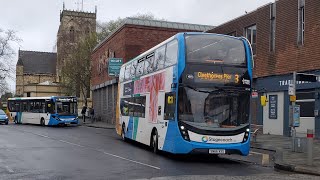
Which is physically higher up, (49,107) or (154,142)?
(49,107)

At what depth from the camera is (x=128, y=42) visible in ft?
135

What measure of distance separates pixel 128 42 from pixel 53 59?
7262 cm

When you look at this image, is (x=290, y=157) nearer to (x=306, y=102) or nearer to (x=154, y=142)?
(x=154, y=142)

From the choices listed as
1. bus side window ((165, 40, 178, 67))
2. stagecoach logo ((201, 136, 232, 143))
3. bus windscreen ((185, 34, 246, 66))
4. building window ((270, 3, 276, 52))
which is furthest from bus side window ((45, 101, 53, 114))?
stagecoach logo ((201, 136, 232, 143))

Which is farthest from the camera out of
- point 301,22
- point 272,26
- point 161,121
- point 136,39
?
point 136,39

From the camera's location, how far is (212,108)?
1389 cm

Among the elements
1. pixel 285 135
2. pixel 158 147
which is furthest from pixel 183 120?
pixel 285 135

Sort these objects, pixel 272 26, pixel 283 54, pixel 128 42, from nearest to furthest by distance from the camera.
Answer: pixel 283 54 → pixel 272 26 → pixel 128 42

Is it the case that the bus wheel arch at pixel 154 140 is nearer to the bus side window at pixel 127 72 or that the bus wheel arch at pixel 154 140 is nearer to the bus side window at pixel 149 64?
the bus side window at pixel 149 64

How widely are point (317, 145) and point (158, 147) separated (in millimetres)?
7930

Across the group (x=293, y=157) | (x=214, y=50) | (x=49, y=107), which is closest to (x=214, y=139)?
(x=214, y=50)

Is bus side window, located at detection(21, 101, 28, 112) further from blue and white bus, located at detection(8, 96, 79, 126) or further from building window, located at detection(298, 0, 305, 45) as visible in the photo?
building window, located at detection(298, 0, 305, 45)

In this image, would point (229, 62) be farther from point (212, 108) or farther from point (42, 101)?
point (42, 101)

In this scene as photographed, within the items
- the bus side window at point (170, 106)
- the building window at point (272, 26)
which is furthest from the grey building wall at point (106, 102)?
the bus side window at point (170, 106)
